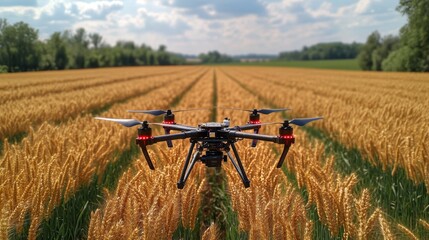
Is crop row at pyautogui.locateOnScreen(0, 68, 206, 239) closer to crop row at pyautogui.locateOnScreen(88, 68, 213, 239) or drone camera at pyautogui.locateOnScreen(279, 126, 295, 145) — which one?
crop row at pyautogui.locateOnScreen(88, 68, 213, 239)

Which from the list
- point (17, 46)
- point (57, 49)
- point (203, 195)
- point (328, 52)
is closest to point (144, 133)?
point (203, 195)

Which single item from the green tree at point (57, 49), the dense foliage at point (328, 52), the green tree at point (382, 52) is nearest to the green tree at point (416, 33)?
the green tree at point (382, 52)

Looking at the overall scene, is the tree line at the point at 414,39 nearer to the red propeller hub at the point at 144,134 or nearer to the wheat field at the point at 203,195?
the wheat field at the point at 203,195

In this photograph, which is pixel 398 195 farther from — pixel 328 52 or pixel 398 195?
pixel 328 52

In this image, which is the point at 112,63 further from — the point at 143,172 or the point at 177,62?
the point at 143,172

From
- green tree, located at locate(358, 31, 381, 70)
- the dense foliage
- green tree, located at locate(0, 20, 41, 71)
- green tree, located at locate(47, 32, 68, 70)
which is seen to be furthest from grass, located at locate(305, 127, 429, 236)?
the dense foliage

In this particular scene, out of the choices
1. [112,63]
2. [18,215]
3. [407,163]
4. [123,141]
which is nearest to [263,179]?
[18,215]

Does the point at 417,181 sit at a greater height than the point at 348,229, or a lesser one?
Answer: lesser

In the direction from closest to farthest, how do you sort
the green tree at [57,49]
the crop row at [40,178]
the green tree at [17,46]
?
the crop row at [40,178] < the green tree at [17,46] < the green tree at [57,49]
